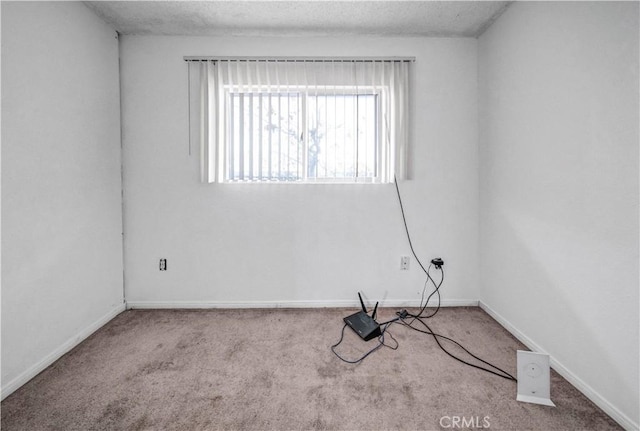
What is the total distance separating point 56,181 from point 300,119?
1756 millimetres

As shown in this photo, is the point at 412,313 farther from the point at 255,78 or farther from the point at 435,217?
the point at 255,78

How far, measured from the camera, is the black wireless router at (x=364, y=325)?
1.81 meters

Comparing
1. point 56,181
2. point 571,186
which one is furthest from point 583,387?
point 56,181

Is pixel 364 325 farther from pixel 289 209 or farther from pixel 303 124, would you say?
pixel 303 124

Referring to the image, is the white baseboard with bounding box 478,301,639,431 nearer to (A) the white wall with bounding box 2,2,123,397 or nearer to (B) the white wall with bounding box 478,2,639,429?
(B) the white wall with bounding box 478,2,639,429

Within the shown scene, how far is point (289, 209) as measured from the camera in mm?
2279

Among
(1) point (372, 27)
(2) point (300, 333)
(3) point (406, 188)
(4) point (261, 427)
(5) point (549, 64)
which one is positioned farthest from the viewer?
(3) point (406, 188)

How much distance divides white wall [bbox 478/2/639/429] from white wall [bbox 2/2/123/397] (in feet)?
10.1

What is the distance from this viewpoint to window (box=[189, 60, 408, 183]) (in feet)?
7.23

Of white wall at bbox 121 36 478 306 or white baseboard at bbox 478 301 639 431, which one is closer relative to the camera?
white baseboard at bbox 478 301 639 431

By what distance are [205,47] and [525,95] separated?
2571mm

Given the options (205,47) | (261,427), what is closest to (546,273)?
(261,427)

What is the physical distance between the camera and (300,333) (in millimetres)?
1902

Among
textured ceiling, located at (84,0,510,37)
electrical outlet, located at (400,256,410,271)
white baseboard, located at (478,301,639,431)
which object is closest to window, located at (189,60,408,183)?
textured ceiling, located at (84,0,510,37)
